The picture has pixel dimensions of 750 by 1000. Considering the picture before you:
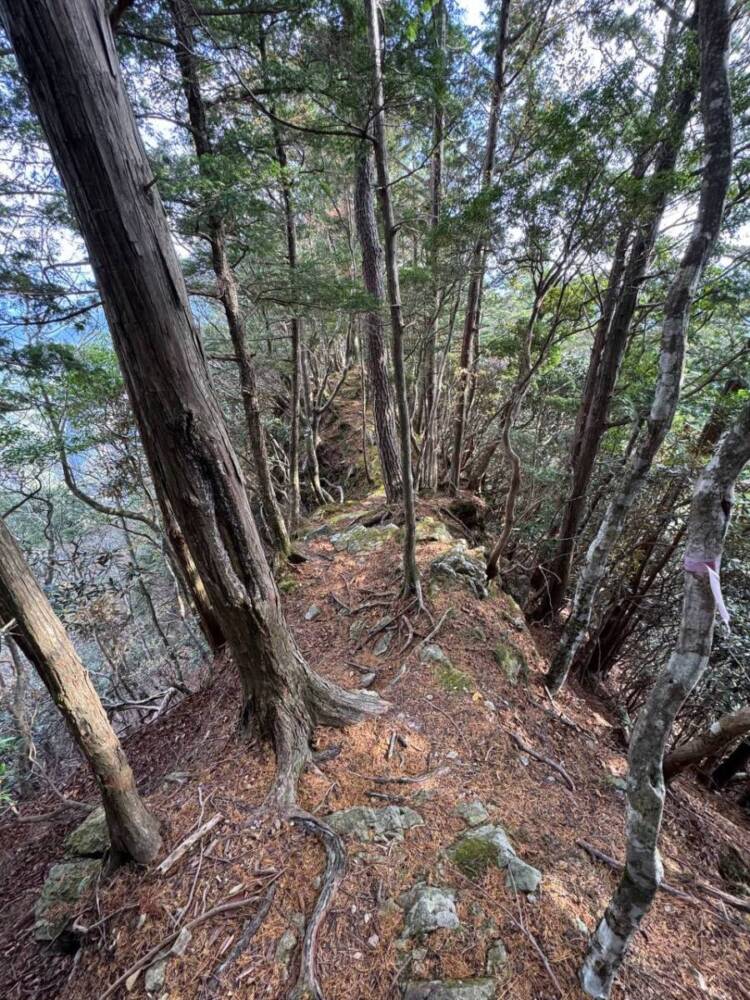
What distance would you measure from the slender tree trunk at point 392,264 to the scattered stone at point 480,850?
7.12 ft

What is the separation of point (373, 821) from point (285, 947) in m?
0.70

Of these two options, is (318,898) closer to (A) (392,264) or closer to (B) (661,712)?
(B) (661,712)

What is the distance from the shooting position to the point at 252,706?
2.93 metres

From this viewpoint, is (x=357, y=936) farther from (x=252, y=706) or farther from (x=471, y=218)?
(x=471, y=218)

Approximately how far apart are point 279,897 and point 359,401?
1207 cm

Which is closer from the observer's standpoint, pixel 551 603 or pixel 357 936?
pixel 357 936

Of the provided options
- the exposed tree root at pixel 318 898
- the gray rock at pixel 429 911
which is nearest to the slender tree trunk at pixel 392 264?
the exposed tree root at pixel 318 898

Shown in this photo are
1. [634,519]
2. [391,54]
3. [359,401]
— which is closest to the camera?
[391,54]

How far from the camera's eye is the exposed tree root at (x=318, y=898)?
1.71 meters

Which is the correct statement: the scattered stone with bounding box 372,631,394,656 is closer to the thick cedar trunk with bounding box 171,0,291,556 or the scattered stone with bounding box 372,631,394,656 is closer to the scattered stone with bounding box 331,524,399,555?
the scattered stone with bounding box 331,524,399,555

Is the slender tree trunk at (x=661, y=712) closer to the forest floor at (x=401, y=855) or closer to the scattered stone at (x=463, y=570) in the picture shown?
the forest floor at (x=401, y=855)

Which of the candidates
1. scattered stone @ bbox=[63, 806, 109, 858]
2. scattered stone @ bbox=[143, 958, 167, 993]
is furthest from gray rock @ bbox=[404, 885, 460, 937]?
scattered stone @ bbox=[63, 806, 109, 858]

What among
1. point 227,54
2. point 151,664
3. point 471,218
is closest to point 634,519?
point 471,218

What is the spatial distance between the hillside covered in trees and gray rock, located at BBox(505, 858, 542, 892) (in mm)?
20
